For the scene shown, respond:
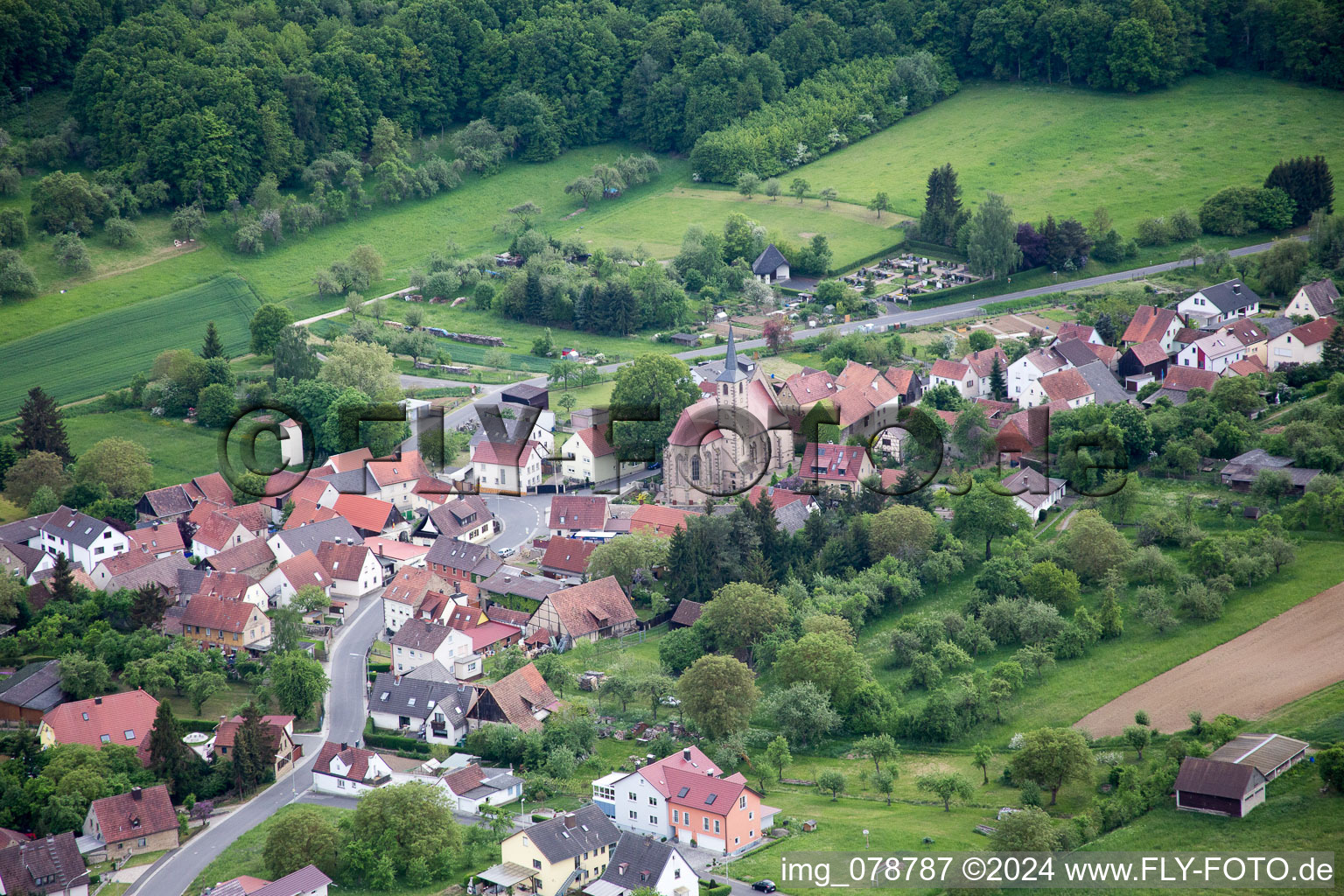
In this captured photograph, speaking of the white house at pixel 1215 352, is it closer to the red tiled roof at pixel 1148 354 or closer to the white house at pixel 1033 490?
the red tiled roof at pixel 1148 354

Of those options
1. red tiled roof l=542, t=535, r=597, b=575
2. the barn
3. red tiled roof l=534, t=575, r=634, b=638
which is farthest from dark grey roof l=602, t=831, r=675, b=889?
red tiled roof l=542, t=535, r=597, b=575

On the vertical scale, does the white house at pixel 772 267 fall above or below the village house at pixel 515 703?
above

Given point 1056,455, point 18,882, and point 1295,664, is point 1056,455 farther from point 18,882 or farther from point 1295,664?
point 18,882

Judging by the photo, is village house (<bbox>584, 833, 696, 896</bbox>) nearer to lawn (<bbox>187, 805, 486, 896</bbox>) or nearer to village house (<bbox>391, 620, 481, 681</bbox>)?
lawn (<bbox>187, 805, 486, 896</bbox>)

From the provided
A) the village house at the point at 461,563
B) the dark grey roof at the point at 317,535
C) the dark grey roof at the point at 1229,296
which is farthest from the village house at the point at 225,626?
the dark grey roof at the point at 1229,296

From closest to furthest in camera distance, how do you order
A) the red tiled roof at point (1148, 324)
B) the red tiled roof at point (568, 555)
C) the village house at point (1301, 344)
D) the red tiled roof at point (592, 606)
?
the red tiled roof at point (592, 606) → the red tiled roof at point (568, 555) → the village house at point (1301, 344) → the red tiled roof at point (1148, 324)

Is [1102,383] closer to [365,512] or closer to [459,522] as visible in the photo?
[459,522]

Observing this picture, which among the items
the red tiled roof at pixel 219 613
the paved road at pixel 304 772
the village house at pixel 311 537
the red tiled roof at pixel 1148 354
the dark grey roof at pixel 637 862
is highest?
the red tiled roof at pixel 1148 354
